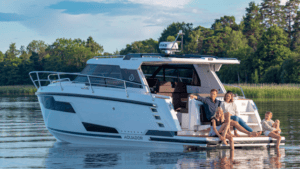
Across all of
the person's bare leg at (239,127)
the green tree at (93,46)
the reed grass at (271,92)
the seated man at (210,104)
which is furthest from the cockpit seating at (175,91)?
the green tree at (93,46)

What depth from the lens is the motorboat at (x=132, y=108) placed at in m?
10.1

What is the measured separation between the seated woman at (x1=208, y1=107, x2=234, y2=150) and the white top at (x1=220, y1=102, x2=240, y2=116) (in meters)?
0.26

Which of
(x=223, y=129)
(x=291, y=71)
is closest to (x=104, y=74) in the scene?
(x=223, y=129)

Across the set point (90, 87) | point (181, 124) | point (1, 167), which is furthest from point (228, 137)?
point (1, 167)

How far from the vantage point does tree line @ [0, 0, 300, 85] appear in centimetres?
5716

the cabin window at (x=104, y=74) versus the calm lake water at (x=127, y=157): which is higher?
the cabin window at (x=104, y=74)

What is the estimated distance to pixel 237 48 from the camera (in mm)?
74812

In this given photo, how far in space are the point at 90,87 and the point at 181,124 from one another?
2.47 metres

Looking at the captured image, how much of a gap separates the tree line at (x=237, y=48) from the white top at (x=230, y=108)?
41745 mm

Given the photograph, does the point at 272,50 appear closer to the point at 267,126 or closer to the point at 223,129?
the point at 267,126

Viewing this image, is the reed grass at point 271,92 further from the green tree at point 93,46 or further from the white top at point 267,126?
the green tree at point 93,46

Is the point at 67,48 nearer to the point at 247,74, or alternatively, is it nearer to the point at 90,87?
the point at 247,74

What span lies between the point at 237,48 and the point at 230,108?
2603 inches

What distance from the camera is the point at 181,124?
10.9 meters
